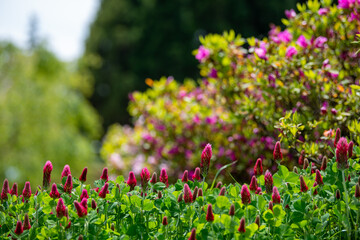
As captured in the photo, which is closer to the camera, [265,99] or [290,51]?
[290,51]

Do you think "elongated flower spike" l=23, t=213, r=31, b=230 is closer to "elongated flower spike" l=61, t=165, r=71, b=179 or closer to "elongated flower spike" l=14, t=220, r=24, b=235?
"elongated flower spike" l=14, t=220, r=24, b=235

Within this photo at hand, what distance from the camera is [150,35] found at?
20797 mm

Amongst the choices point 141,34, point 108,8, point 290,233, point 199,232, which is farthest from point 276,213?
point 108,8

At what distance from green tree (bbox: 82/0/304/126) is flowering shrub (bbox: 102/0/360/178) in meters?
12.3

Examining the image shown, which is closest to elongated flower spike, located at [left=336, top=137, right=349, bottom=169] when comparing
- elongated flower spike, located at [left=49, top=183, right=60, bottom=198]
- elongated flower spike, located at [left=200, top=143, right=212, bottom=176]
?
elongated flower spike, located at [left=200, top=143, right=212, bottom=176]

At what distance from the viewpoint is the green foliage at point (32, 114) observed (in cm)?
1234

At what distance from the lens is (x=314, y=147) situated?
2.88 metres

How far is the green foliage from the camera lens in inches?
486

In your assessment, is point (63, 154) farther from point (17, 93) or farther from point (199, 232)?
point (199, 232)

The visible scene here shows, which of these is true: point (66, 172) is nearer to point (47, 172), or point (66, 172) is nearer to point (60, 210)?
point (47, 172)

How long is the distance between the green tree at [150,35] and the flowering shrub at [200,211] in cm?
1526

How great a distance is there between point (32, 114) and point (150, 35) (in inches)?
383

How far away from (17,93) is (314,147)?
11.6 m

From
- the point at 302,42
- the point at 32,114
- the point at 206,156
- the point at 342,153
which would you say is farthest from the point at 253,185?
the point at 32,114
